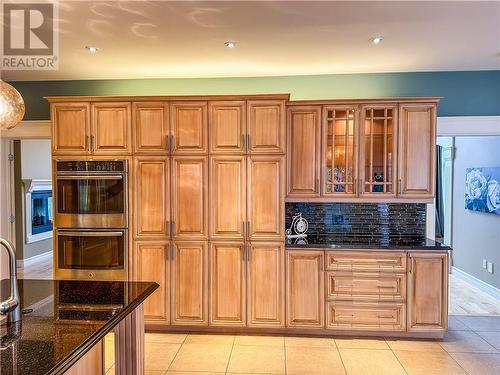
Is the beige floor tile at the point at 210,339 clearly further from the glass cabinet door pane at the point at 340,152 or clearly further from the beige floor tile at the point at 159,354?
the glass cabinet door pane at the point at 340,152

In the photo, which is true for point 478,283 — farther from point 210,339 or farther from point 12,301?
point 12,301

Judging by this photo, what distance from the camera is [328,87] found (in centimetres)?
399

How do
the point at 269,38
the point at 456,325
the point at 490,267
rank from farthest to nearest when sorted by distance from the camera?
1. the point at 490,267
2. the point at 456,325
3. the point at 269,38

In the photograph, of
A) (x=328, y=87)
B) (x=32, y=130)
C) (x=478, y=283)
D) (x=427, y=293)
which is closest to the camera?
(x=427, y=293)

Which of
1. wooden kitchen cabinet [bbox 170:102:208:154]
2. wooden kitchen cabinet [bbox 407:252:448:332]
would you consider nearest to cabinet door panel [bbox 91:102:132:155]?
wooden kitchen cabinet [bbox 170:102:208:154]

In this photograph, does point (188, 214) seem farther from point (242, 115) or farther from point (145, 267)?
point (242, 115)

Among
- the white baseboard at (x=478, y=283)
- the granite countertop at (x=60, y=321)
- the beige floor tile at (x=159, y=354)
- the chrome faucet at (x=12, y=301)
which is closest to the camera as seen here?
the granite countertop at (x=60, y=321)

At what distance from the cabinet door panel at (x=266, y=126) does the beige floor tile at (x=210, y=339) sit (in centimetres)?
180

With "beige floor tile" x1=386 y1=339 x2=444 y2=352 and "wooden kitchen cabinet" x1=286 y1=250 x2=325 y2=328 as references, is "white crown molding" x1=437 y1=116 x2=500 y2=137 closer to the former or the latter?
"wooden kitchen cabinet" x1=286 y1=250 x2=325 y2=328

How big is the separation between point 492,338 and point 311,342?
69.2 inches

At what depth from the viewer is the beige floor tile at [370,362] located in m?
2.93

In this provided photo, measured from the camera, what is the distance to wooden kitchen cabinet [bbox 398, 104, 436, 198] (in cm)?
354

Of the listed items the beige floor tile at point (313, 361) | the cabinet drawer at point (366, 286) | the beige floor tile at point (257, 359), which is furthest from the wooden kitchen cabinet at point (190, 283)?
the cabinet drawer at point (366, 286)

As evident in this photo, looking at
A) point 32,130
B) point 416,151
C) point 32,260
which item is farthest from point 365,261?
point 32,260
